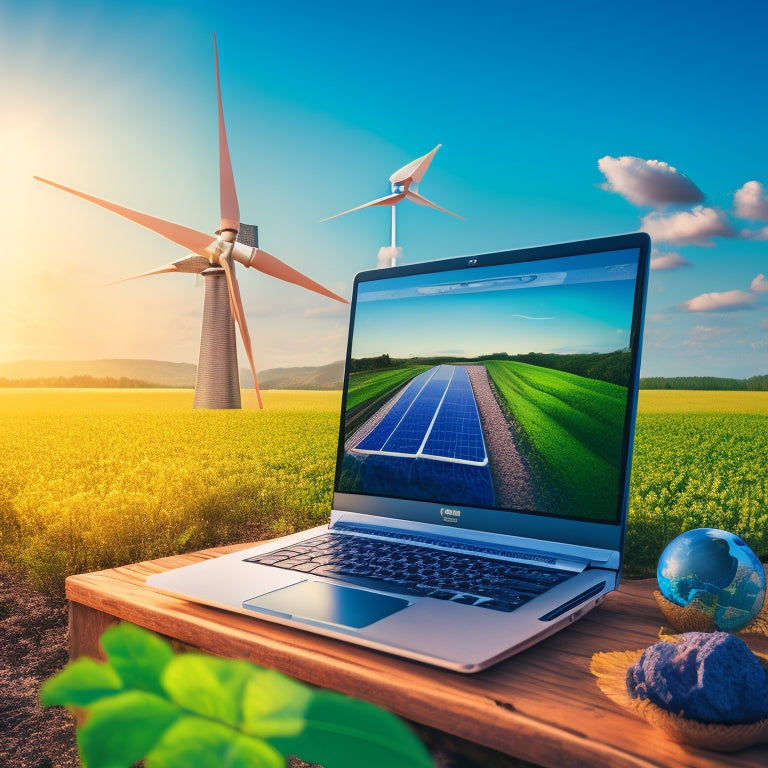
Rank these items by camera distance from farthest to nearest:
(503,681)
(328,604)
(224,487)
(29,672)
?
1. (224,487)
2. (29,672)
3. (328,604)
4. (503,681)

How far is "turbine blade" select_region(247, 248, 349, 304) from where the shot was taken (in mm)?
11656

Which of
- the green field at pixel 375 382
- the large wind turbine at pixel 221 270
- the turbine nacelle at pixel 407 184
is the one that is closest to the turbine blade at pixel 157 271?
the large wind turbine at pixel 221 270

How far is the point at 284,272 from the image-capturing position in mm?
11875

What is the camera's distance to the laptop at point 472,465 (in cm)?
96

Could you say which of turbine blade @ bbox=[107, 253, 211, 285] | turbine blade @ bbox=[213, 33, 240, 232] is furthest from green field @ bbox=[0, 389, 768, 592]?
turbine blade @ bbox=[107, 253, 211, 285]

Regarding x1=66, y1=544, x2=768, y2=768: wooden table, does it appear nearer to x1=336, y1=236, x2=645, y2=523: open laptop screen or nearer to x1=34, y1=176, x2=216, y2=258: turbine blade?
x1=336, y1=236, x2=645, y2=523: open laptop screen

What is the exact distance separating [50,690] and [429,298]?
1.42 metres

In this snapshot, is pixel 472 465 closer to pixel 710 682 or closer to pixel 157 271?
pixel 710 682

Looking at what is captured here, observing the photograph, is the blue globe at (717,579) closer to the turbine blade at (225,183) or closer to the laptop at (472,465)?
the laptop at (472,465)

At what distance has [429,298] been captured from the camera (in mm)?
1531

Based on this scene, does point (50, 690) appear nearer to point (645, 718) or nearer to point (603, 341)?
point (645, 718)

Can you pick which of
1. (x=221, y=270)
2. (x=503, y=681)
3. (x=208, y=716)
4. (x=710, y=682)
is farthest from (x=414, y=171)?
(x=208, y=716)

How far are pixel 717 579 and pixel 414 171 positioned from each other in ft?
30.3

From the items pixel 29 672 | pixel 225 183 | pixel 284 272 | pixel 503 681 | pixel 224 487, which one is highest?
pixel 225 183
